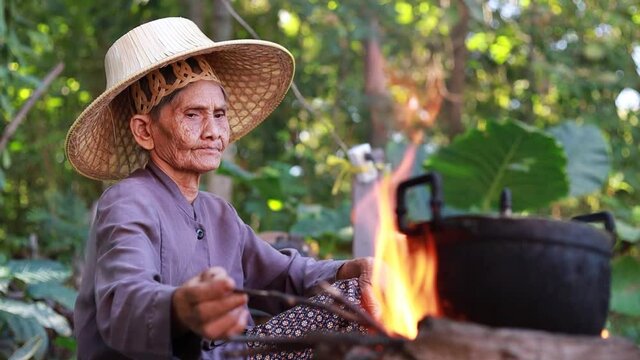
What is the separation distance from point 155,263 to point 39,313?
2943 mm

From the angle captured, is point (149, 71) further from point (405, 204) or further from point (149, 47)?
point (405, 204)

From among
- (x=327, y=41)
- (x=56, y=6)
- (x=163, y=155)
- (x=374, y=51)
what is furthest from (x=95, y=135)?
(x=374, y=51)

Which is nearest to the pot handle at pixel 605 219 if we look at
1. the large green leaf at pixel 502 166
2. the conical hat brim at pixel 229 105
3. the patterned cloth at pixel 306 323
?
the patterned cloth at pixel 306 323

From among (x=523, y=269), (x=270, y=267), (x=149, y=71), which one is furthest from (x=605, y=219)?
(x=149, y=71)

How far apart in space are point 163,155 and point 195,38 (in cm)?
40

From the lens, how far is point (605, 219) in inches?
84.0

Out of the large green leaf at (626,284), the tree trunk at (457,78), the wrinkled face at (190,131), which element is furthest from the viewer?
the tree trunk at (457,78)

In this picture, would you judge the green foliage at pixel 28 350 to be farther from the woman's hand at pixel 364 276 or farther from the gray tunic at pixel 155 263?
the woman's hand at pixel 364 276

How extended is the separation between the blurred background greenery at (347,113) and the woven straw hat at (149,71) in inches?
63.2

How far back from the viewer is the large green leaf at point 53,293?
17.4 ft

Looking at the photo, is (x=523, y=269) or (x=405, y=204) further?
(x=405, y=204)

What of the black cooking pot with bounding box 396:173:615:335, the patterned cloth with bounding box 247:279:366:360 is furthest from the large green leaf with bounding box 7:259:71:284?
the black cooking pot with bounding box 396:173:615:335

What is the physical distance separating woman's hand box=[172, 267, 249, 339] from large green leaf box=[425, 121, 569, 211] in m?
4.33

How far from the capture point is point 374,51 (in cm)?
1065
